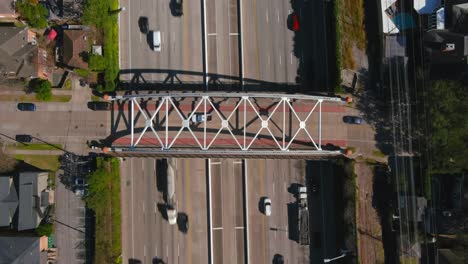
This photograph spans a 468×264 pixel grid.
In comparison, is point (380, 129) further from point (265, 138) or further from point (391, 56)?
point (265, 138)

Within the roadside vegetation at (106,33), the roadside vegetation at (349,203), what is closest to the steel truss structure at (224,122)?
the roadside vegetation at (349,203)

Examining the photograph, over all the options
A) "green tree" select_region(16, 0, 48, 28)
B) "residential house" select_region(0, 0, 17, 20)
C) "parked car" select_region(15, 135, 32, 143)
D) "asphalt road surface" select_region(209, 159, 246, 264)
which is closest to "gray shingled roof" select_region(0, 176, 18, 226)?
"parked car" select_region(15, 135, 32, 143)

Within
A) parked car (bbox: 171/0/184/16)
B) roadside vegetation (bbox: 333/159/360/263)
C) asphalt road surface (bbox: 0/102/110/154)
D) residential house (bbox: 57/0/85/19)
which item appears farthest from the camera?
parked car (bbox: 171/0/184/16)

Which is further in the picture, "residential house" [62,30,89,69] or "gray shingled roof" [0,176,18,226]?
"residential house" [62,30,89,69]

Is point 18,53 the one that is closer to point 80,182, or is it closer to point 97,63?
point 97,63

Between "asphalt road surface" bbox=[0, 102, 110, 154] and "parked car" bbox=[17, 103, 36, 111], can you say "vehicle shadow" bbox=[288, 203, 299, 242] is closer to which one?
"asphalt road surface" bbox=[0, 102, 110, 154]

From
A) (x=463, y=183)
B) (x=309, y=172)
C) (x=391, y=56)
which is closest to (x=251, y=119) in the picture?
(x=309, y=172)
